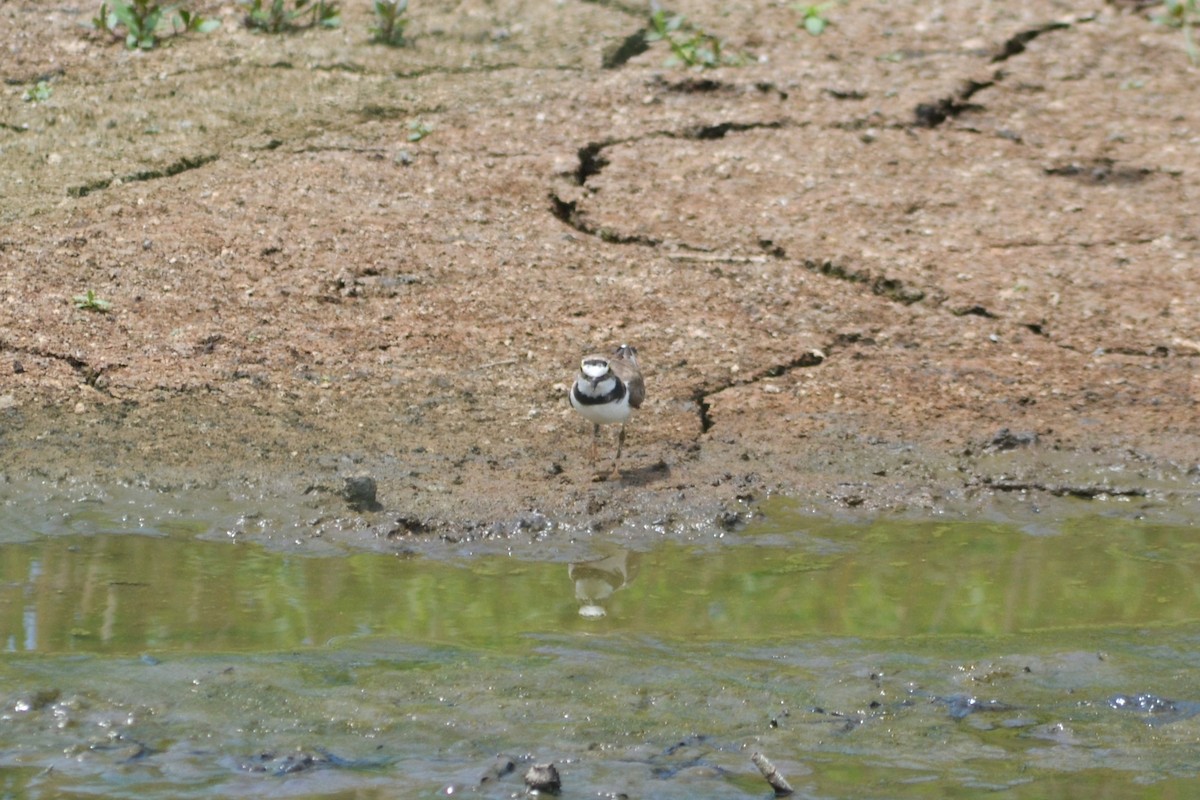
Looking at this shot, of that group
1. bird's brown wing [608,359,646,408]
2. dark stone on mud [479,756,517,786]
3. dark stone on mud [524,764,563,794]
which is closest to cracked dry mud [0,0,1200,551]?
bird's brown wing [608,359,646,408]

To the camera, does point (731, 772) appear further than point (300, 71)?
No

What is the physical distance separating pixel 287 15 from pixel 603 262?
322cm

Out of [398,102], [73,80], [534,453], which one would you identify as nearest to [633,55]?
[398,102]

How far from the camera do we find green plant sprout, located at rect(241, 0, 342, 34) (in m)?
9.40

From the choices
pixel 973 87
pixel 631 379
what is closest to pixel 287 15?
pixel 973 87

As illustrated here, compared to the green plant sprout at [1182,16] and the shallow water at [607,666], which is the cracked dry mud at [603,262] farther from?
the shallow water at [607,666]

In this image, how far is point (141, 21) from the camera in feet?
30.3

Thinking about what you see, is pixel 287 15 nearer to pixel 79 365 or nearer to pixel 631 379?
pixel 79 365

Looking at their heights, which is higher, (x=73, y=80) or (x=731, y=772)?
(x=73, y=80)

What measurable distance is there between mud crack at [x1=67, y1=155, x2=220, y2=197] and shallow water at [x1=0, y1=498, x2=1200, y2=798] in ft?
8.69

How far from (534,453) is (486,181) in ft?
7.44

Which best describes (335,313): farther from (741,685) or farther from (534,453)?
(741,685)

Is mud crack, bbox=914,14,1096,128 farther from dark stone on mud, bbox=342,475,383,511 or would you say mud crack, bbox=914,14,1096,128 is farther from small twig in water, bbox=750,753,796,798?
small twig in water, bbox=750,753,796,798

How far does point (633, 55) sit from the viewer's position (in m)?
9.49
